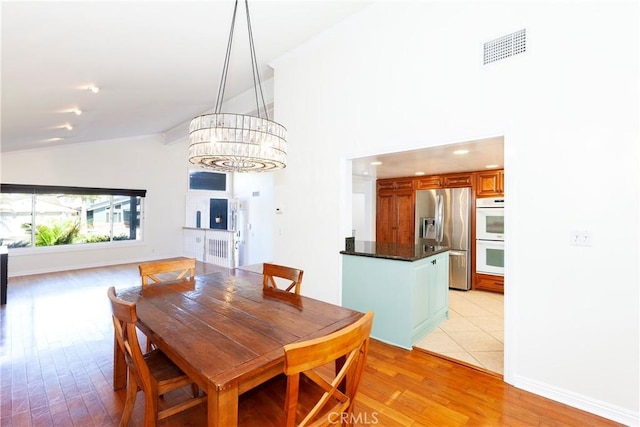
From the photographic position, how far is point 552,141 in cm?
211

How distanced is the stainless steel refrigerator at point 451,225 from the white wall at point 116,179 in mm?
6854

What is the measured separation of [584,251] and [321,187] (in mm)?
2496

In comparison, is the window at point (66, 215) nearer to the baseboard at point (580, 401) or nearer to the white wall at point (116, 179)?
the white wall at point (116, 179)

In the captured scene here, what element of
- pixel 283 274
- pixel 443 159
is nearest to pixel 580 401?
pixel 283 274

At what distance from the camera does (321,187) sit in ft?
11.9

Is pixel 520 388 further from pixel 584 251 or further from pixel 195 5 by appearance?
pixel 195 5

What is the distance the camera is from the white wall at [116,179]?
6.24 m

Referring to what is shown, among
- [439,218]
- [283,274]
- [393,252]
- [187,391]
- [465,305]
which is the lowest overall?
[187,391]

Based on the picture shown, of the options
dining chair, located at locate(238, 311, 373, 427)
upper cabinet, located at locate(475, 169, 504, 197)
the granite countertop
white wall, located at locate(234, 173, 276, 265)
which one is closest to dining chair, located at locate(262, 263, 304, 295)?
dining chair, located at locate(238, 311, 373, 427)

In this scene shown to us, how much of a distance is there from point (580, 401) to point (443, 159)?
103 inches

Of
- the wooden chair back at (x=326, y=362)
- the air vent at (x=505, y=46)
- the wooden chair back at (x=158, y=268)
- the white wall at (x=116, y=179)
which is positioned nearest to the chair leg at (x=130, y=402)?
the wooden chair back at (x=158, y=268)

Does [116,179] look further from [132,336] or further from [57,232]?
[132,336]

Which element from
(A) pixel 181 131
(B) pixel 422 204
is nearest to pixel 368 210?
(B) pixel 422 204

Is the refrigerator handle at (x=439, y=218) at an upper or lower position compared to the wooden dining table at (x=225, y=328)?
upper
